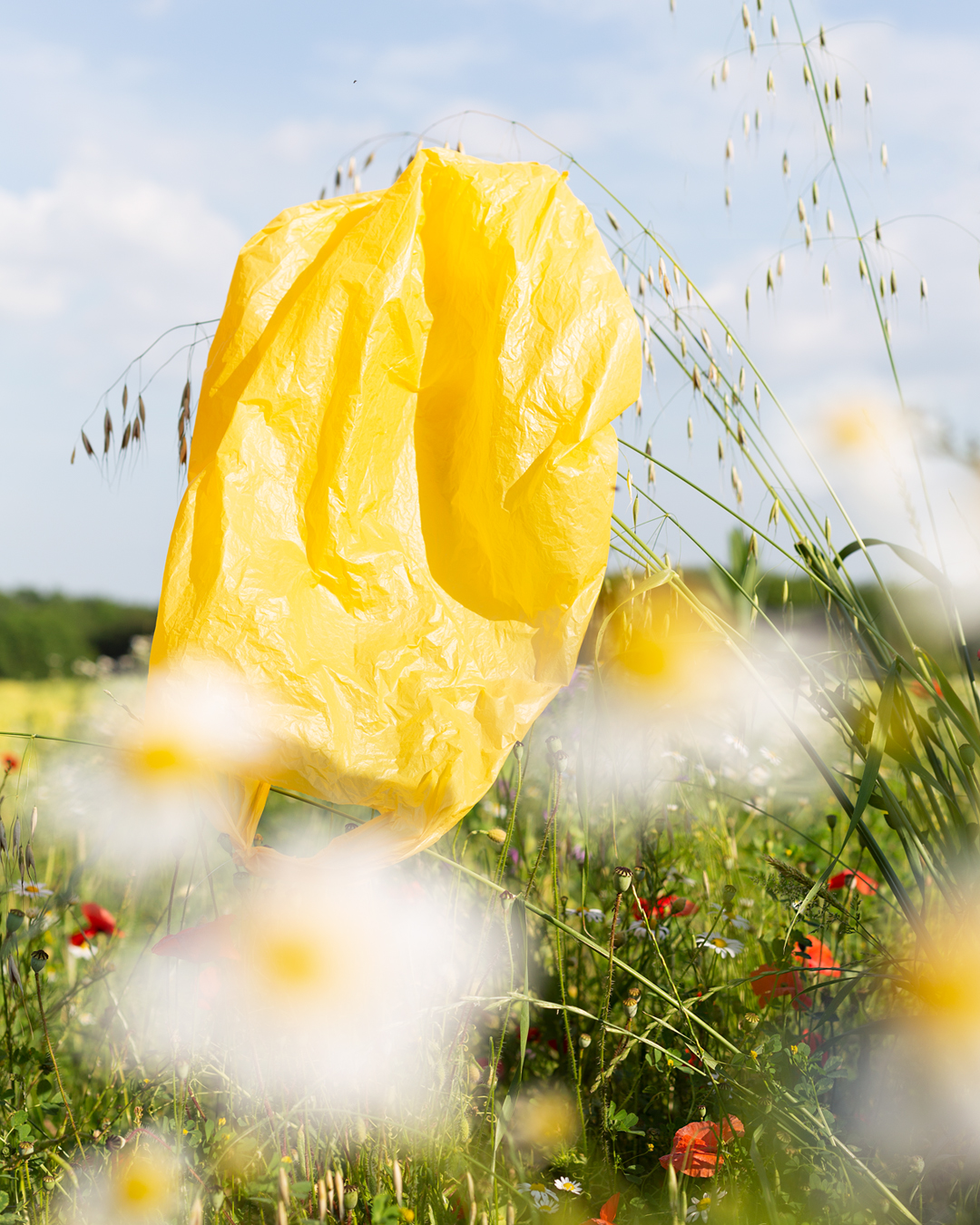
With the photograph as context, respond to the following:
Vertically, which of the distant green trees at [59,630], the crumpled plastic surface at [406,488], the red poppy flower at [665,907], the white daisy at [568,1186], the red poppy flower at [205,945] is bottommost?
the distant green trees at [59,630]

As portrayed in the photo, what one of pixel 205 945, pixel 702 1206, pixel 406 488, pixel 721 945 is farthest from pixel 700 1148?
pixel 406 488

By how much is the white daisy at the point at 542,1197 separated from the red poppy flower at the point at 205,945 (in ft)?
1.44

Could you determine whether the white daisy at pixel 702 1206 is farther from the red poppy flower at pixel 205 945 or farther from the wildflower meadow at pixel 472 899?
the red poppy flower at pixel 205 945

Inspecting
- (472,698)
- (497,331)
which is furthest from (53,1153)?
(497,331)

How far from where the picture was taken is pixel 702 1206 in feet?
3.03

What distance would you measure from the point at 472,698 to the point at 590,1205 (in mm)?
622

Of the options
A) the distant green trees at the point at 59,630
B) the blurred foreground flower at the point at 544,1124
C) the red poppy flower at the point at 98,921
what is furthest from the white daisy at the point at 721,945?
the distant green trees at the point at 59,630

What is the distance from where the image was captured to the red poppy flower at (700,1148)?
3.02 feet

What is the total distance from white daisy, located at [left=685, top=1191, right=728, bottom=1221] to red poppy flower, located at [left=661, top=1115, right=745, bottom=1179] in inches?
0.8

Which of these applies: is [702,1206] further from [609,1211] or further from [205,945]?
[205,945]

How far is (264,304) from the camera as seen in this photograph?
1.19m

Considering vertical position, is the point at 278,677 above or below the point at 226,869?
above

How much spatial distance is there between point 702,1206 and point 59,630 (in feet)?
23.9

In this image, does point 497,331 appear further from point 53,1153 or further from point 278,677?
point 53,1153
